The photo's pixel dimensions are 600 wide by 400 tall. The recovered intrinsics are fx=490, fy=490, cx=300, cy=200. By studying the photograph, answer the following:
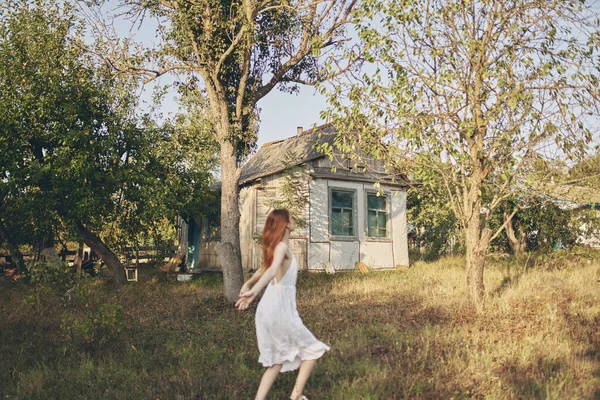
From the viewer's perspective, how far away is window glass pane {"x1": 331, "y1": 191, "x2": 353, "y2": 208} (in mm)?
18094

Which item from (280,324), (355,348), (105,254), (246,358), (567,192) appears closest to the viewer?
(280,324)

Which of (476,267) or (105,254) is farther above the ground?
(105,254)

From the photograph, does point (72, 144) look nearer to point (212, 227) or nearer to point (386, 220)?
point (212, 227)

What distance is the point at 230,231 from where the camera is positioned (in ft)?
38.9

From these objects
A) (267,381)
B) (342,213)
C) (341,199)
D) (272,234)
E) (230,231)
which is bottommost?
(267,381)

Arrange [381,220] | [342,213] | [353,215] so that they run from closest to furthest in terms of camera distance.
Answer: [342,213] < [353,215] < [381,220]

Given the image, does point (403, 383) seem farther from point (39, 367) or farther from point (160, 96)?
point (160, 96)

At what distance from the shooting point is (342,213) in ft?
59.9

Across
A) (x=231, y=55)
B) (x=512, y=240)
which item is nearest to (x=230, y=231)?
(x=231, y=55)

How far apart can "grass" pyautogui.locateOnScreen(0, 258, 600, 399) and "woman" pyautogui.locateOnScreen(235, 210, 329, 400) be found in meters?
0.80

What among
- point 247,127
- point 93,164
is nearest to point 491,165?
point 247,127

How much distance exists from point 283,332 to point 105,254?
1224 cm

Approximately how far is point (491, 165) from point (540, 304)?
2812 mm

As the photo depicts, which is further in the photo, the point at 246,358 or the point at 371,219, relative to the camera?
the point at 371,219
